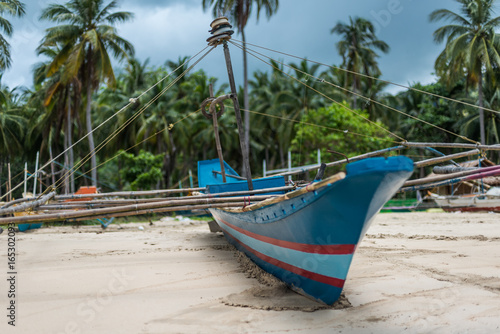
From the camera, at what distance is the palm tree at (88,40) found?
17.2 m

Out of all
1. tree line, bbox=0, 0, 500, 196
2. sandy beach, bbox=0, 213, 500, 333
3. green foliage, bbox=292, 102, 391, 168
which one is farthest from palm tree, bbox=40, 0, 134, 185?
sandy beach, bbox=0, 213, 500, 333

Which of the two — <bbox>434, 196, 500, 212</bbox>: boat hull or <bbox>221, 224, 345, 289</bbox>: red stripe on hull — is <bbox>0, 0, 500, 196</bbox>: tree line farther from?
<bbox>221, 224, 345, 289</bbox>: red stripe on hull

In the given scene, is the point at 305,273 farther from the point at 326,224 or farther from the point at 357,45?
the point at 357,45

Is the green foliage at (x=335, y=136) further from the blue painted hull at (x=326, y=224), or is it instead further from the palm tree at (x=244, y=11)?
the blue painted hull at (x=326, y=224)

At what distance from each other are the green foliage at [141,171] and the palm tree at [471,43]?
51.7 ft

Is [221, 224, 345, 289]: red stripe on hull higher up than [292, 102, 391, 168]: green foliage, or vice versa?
[292, 102, 391, 168]: green foliage

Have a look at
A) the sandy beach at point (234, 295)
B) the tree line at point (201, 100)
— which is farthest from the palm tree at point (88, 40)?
the sandy beach at point (234, 295)

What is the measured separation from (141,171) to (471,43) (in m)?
17.2

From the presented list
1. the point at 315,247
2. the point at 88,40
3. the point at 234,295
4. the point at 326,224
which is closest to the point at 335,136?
the point at 88,40

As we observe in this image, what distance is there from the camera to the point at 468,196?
14242mm

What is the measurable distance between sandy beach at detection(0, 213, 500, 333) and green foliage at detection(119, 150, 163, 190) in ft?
44.4

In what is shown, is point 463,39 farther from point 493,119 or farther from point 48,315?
point 48,315

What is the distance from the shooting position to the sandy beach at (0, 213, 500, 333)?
2834 millimetres

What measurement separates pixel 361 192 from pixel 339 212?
25 cm
